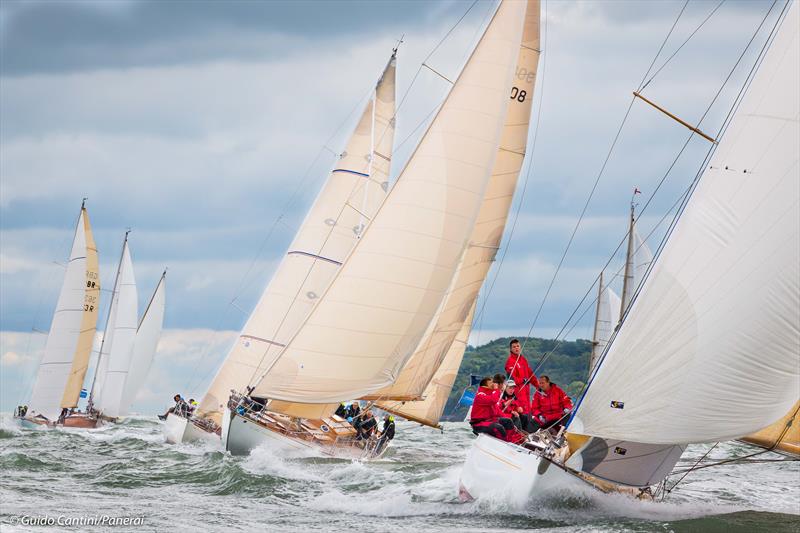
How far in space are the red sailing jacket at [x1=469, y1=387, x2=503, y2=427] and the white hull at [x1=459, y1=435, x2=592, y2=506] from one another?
0.43m

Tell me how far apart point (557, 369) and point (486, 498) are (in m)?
133

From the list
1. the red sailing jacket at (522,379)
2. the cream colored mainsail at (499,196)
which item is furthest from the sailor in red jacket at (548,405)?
the cream colored mainsail at (499,196)

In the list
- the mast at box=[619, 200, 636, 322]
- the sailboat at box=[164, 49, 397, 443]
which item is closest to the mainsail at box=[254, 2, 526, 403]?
the sailboat at box=[164, 49, 397, 443]

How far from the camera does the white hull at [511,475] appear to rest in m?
14.1

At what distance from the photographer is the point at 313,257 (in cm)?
2778

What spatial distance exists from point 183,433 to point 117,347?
1598 cm

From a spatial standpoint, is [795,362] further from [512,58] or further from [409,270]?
[512,58]

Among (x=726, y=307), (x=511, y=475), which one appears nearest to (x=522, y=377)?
(x=511, y=475)

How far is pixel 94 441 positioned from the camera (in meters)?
33.2

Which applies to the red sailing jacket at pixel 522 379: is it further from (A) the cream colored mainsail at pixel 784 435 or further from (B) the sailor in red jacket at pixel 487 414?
(A) the cream colored mainsail at pixel 784 435

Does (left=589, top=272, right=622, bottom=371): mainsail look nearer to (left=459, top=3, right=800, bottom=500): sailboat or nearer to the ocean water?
the ocean water

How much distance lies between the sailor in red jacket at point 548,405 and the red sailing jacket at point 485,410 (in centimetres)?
63

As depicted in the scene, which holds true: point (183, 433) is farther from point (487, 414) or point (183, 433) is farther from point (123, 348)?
point (123, 348)

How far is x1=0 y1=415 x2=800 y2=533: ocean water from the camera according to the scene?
14258 millimetres
